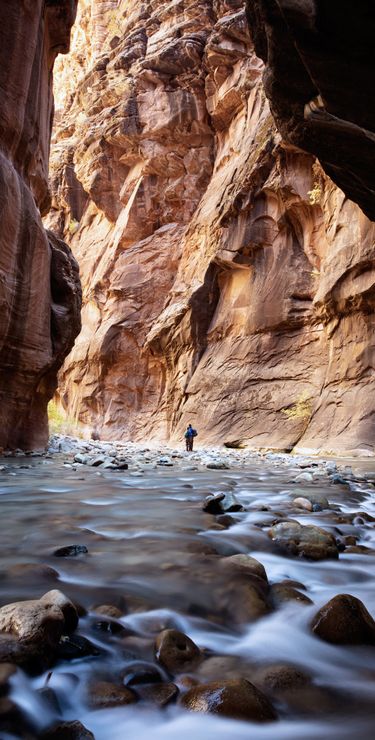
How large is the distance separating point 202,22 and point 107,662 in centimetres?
3895

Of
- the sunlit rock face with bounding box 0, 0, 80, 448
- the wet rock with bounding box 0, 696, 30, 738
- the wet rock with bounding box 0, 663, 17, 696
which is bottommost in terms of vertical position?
the wet rock with bounding box 0, 696, 30, 738

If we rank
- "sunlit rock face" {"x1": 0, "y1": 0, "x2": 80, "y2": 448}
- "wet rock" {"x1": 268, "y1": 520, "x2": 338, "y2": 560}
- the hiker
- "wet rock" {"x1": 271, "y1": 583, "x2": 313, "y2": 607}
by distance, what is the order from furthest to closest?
the hiker, "sunlit rock face" {"x1": 0, "y1": 0, "x2": 80, "y2": 448}, "wet rock" {"x1": 268, "y1": 520, "x2": 338, "y2": 560}, "wet rock" {"x1": 271, "y1": 583, "x2": 313, "y2": 607}

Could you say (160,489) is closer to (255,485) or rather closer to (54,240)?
(255,485)

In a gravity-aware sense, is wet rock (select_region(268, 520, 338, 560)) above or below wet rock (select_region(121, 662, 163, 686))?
above

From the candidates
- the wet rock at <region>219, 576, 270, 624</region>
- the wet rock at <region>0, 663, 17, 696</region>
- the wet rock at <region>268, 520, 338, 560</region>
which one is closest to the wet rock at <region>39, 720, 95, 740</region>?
the wet rock at <region>0, 663, 17, 696</region>

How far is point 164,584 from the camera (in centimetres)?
212

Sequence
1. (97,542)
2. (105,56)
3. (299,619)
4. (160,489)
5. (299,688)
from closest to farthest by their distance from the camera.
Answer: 1. (299,688)
2. (299,619)
3. (97,542)
4. (160,489)
5. (105,56)

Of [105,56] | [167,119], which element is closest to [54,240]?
[167,119]

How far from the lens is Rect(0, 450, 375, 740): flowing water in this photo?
1203mm

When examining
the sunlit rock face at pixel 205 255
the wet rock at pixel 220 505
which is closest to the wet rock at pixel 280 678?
the wet rock at pixel 220 505

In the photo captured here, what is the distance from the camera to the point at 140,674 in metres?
1.39

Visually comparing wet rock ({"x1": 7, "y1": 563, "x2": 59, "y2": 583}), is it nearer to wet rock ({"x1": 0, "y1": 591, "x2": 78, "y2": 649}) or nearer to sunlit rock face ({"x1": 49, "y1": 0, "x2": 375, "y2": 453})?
wet rock ({"x1": 0, "y1": 591, "x2": 78, "y2": 649})

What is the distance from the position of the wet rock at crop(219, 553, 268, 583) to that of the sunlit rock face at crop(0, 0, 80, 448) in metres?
8.04

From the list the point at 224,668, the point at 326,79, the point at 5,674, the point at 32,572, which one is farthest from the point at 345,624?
the point at 326,79
